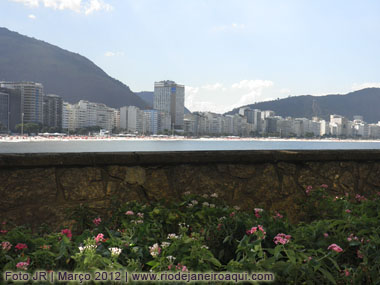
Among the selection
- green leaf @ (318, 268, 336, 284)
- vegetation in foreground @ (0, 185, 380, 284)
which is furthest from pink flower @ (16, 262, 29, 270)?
green leaf @ (318, 268, 336, 284)

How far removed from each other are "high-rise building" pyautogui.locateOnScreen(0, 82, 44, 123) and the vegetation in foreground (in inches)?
6053

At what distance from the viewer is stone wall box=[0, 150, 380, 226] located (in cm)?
269

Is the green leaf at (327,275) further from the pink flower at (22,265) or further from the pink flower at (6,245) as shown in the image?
the pink flower at (6,245)

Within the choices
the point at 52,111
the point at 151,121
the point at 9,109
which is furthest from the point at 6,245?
the point at 151,121

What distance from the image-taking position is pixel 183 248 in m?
1.53

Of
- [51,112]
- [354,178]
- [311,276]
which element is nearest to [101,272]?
[311,276]

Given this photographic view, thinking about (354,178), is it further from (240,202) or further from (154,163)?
(154,163)

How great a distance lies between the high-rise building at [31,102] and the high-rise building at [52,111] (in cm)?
322

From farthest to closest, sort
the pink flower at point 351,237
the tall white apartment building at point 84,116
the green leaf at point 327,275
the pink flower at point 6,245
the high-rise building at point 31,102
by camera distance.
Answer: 1. the tall white apartment building at point 84,116
2. the high-rise building at point 31,102
3. the pink flower at point 351,237
4. the pink flower at point 6,245
5. the green leaf at point 327,275

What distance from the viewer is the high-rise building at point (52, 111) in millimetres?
150000

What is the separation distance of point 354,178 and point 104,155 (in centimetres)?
256

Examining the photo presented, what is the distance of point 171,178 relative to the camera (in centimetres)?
307

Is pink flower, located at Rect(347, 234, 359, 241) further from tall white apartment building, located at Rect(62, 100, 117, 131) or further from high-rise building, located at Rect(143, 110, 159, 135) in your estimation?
high-rise building, located at Rect(143, 110, 159, 135)

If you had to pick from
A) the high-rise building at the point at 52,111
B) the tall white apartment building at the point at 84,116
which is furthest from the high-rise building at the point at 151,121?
the high-rise building at the point at 52,111
